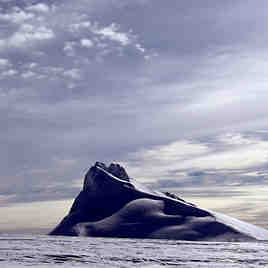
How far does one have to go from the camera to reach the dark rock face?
135000 mm

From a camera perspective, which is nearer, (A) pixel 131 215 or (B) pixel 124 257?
(B) pixel 124 257

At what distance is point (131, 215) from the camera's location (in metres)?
147

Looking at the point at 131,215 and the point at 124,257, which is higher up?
the point at 131,215

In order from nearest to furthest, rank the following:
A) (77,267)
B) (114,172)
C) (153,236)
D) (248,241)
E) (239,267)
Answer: (77,267) → (239,267) → (248,241) → (153,236) → (114,172)

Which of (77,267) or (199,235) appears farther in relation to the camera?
(199,235)

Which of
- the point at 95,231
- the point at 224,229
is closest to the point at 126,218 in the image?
the point at 95,231

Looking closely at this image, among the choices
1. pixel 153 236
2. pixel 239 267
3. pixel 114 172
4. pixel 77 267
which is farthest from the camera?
pixel 114 172

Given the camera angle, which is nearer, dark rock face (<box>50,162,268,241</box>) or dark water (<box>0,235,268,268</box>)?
dark water (<box>0,235,268,268</box>)

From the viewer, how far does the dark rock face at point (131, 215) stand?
135 m

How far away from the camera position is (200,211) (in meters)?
143

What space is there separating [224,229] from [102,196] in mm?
46805

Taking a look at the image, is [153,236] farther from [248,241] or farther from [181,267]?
[181,267]

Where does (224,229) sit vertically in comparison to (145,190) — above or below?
below

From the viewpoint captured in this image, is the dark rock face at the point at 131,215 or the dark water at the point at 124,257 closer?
the dark water at the point at 124,257
